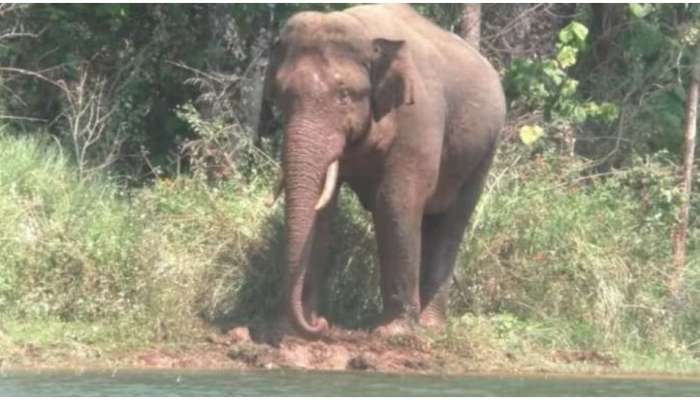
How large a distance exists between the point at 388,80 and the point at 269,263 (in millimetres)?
2130

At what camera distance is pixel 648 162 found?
57.0ft

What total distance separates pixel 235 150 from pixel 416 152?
10.6 ft

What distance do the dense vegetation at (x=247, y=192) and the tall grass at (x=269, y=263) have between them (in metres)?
0.02

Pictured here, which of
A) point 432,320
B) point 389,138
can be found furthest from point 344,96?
point 432,320

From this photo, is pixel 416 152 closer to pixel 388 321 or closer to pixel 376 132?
pixel 376 132

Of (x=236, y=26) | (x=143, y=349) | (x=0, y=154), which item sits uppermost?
(x=236, y=26)

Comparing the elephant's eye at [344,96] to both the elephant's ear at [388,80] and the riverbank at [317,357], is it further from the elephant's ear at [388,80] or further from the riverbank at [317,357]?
the riverbank at [317,357]

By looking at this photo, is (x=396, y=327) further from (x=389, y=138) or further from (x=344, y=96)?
(x=344, y=96)

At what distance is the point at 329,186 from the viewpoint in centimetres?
1330

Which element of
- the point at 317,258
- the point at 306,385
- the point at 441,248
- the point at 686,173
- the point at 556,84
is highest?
the point at 556,84

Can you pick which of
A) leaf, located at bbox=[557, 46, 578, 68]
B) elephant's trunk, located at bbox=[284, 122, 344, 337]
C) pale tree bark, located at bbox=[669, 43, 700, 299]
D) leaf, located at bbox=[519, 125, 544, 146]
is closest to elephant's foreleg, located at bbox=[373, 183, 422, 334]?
elephant's trunk, located at bbox=[284, 122, 344, 337]

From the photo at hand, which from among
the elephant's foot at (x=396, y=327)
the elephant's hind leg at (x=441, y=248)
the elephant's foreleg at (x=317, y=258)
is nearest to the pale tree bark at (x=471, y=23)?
the elephant's hind leg at (x=441, y=248)

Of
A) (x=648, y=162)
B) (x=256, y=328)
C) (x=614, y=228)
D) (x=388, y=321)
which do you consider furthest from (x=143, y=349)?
(x=648, y=162)

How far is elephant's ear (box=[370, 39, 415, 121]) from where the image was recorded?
1367cm
